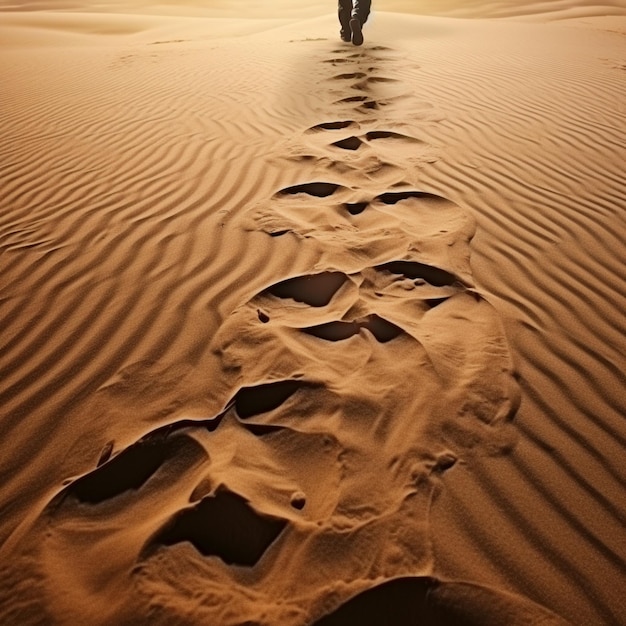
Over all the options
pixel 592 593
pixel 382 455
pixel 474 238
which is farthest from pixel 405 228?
pixel 592 593

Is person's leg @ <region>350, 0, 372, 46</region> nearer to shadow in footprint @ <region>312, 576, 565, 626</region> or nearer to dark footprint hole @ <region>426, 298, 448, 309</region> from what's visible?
dark footprint hole @ <region>426, 298, 448, 309</region>

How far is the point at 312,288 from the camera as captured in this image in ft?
8.20

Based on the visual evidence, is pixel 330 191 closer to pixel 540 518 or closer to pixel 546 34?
pixel 540 518

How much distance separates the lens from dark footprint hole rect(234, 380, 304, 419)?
1865mm

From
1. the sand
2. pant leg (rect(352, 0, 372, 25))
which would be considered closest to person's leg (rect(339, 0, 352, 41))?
pant leg (rect(352, 0, 372, 25))

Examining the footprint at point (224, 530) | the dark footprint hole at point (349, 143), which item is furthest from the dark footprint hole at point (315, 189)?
the footprint at point (224, 530)

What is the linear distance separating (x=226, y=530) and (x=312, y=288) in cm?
140

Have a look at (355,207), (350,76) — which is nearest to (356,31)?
(350,76)

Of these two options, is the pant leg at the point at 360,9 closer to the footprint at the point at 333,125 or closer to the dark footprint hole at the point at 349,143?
the footprint at the point at 333,125

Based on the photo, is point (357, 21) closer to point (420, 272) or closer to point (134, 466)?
point (420, 272)

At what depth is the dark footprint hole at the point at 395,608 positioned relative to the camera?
1251 mm

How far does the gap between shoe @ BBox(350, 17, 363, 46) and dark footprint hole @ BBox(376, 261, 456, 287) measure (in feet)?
27.4

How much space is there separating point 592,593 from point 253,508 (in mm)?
1121

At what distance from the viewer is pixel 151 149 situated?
436 cm
